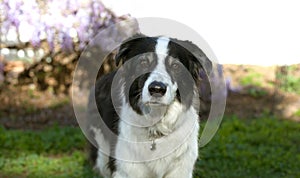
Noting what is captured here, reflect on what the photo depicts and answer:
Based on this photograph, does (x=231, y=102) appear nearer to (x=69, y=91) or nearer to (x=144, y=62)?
(x=69, y=91)

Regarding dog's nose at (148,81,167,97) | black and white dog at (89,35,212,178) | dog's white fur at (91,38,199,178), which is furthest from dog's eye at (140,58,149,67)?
dog's white fur at (91,38,199,178)

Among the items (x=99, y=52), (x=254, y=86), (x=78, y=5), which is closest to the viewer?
(x=78, y=5)

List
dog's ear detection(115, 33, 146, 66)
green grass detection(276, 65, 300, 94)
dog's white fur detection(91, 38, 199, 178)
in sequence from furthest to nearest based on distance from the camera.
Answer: green grass detection(276, 65, 300, 94) → dog's ear detection(115, 33, 146, 66) → dog's white fur detection(91, 38, 199, 178)

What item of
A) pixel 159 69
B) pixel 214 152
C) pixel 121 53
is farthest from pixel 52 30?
pixel 159 69

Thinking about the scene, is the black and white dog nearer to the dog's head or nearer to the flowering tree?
the dog's head

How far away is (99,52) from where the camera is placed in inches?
394

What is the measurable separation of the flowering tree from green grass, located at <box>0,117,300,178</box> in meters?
1.75

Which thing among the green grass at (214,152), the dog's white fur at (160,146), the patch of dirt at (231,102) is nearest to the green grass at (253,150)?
the green grass at (214,152)

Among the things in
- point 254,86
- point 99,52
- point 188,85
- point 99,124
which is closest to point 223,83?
point 254,86

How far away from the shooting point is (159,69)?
4.35m

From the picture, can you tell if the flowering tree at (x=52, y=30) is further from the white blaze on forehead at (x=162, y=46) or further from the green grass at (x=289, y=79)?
the white blaze on forehead at (x=162, y=46)

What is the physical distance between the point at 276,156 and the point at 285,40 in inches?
205

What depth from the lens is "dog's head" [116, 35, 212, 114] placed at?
4297 millimetres

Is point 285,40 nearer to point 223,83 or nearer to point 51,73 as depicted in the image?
point 223,83
